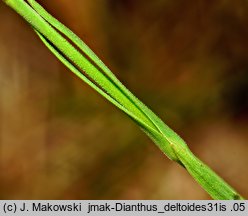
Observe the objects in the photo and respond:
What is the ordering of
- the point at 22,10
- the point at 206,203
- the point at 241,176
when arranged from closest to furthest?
the point at 22,10, the point at 206,203, the point at 241,176

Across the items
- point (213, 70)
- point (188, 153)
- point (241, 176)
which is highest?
point (213, 70)

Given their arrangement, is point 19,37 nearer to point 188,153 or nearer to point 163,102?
point 163,102

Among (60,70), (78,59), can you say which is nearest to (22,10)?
(78,59)

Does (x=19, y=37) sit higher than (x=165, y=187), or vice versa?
(x=19, y=37)

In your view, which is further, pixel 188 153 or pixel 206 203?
pixel 206 203

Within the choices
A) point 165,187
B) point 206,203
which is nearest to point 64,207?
point 206,203

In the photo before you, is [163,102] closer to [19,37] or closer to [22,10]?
[19,37]

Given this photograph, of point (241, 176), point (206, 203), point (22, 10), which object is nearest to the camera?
point (22, 10)
